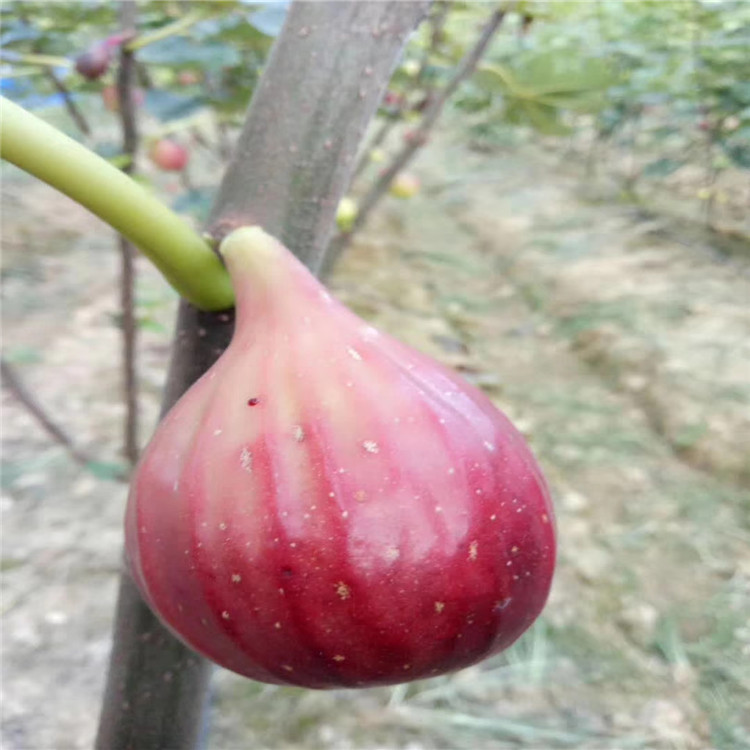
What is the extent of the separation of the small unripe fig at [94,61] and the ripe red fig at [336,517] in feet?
1.42

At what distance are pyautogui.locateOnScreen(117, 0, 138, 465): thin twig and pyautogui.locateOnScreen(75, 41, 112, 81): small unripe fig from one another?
0.05ft

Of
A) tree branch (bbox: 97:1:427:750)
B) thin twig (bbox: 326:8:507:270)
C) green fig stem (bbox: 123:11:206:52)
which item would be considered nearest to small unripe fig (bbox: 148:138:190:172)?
thin twig (bbox: 326:8:507:270)

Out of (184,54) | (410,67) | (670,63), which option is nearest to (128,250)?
(184,54)

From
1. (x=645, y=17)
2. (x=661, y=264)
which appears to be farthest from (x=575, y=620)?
(x=645, y=17)

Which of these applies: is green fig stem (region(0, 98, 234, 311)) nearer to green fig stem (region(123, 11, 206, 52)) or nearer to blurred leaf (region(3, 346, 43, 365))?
green fig stem (region(123, 11, 206, 52))

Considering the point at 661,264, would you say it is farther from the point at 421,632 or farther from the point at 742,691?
the point at 421,632

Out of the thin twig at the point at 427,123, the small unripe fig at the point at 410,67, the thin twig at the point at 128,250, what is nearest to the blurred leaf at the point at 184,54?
the thin twig at the point at 128,250

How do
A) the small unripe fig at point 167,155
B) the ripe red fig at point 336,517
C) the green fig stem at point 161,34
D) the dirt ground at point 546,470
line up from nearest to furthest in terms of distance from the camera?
the ripe red fig at point 336,517, the green fig stem at point 161,34, the dirt ground at point 546,470, the small unripe fig at point 167,155

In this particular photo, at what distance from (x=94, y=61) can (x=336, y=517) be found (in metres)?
0.50

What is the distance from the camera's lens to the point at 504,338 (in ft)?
5.98

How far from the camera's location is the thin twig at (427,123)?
0.86 metres

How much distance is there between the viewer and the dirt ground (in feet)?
2.58

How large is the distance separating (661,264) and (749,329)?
0.49m

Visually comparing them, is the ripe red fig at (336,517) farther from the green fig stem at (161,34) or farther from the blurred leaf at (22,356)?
the blurred leaf at (22,356)
